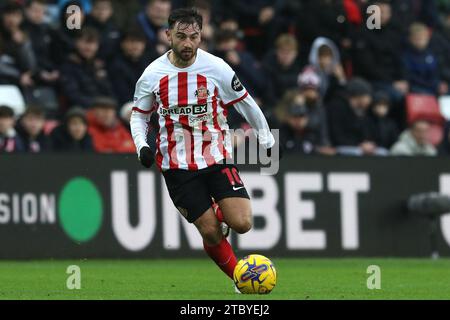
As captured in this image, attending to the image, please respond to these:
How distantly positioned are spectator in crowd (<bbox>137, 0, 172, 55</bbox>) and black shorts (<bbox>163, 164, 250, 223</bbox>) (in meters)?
7.22

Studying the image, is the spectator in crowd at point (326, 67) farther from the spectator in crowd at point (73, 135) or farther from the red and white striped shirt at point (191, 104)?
the red and white striped shirt at point (191, 104)

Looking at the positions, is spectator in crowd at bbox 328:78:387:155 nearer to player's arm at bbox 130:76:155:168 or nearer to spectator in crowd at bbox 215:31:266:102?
spectator in crowd at bbox 215:31:266:102

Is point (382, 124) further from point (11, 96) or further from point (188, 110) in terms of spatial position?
point (188, 110)

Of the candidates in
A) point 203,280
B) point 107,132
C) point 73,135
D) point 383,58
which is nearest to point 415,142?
point 383,58

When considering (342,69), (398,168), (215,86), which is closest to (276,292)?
(215,86)

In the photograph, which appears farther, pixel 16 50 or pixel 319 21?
pixel 319 21

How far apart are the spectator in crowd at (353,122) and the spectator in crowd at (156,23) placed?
2533mm

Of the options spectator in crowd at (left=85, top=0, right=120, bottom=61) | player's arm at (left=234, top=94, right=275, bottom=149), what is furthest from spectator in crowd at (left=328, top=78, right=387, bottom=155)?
player's arm at (left=234, top=94, right=275, bottom=149)

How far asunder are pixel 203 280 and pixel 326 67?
22.8ft

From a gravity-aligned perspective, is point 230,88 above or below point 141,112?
above

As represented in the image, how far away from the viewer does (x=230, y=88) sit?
1074cm

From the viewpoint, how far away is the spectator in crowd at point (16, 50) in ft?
56.6

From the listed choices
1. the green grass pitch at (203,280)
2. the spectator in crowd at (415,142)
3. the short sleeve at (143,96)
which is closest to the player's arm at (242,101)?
the short sleeve at (143,96)

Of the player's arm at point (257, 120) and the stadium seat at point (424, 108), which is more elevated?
the stadium seat at point (424, 108)
